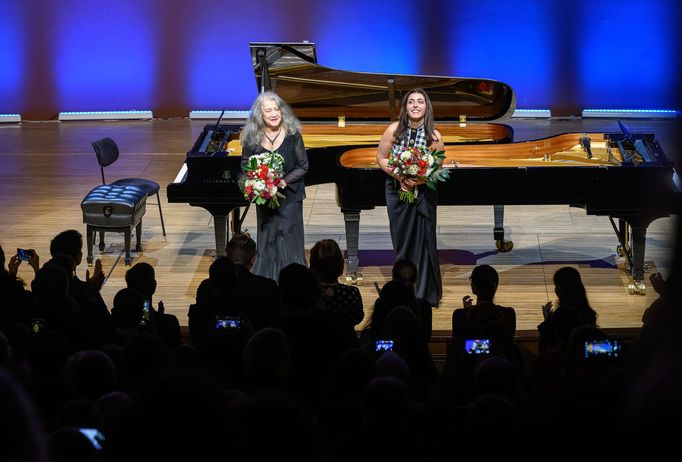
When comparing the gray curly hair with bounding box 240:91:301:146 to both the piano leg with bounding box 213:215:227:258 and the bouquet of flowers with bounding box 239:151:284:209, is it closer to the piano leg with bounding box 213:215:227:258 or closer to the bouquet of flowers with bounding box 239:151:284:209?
the bouquet of flowers with bounding box 239:151:284:209

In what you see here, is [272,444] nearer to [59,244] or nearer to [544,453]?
[544,453]

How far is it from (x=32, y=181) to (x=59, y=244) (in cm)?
591

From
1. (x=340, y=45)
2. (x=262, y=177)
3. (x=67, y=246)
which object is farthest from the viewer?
(x=340, y=45)

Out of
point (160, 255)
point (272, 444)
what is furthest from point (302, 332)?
point (160, 255)

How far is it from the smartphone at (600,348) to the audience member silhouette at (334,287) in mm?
1603

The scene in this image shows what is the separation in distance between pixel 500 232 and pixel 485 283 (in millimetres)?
3720

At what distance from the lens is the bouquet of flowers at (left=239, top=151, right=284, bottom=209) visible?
7.53 metres

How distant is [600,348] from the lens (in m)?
4.30

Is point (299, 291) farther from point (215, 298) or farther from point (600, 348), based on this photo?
point (600, 348)

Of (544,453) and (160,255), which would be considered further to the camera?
(160,255)

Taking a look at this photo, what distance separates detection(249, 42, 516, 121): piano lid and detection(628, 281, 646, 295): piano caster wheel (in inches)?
91.0

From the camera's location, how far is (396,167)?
25.3ft

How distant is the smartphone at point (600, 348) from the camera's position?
430 centimetres

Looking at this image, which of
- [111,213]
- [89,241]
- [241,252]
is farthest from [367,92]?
[241,252]
